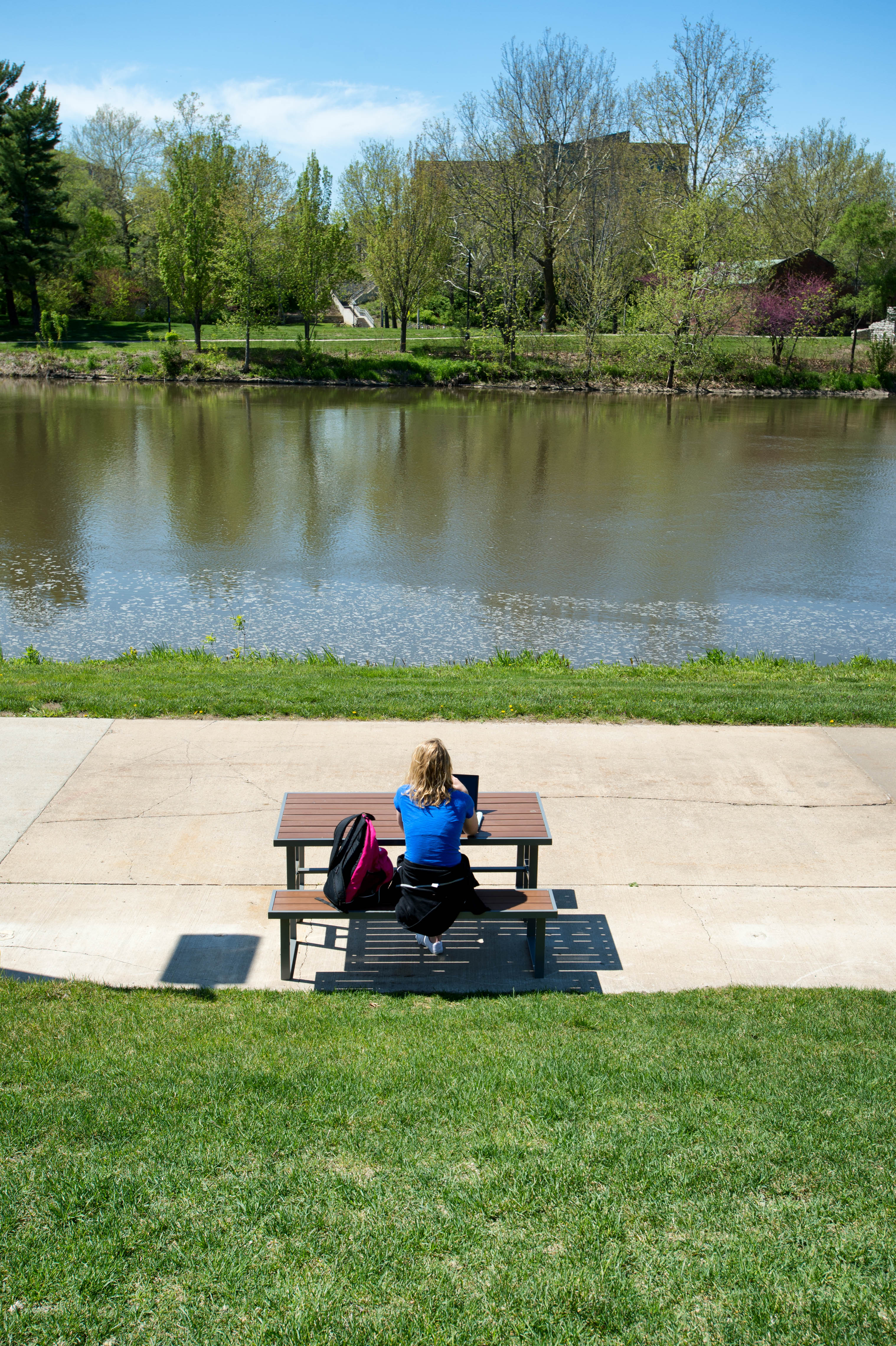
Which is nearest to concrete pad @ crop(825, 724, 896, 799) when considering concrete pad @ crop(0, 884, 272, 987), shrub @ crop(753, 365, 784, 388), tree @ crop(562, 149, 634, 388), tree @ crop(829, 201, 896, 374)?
concrete pad @ crop(0, 884, 272, 987)

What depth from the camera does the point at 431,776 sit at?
18.0 ft

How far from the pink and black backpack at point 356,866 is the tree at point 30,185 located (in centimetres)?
6016

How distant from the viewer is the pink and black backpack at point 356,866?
5590 mm

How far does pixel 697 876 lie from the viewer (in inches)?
269

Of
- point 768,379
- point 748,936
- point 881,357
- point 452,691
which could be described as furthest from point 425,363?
point 748,936

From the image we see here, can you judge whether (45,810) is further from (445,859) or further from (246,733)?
(445,859)

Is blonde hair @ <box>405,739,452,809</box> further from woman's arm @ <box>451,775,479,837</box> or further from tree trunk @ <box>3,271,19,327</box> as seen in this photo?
tree trunk @ <box>3,271,19,327</box>

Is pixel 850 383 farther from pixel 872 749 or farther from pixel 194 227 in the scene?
pixel 872 749

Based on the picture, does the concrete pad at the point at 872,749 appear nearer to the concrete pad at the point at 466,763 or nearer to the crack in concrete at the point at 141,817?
the concrete pad at the point at 466,763

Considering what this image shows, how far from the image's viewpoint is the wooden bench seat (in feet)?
18.1

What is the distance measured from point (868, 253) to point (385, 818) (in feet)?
229

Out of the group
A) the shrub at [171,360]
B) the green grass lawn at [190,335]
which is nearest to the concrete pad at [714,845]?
the shrub at [171,360]

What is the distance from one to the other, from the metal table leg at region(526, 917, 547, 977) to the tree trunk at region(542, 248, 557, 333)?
209ft

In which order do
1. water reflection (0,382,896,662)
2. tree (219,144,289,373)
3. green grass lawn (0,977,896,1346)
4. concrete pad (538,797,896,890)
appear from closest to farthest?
green grass lawn (0,977,896,1346), concrete pad (538,797,896,890), water reflection (0,382,896,662), tree (219,144,289,373)
